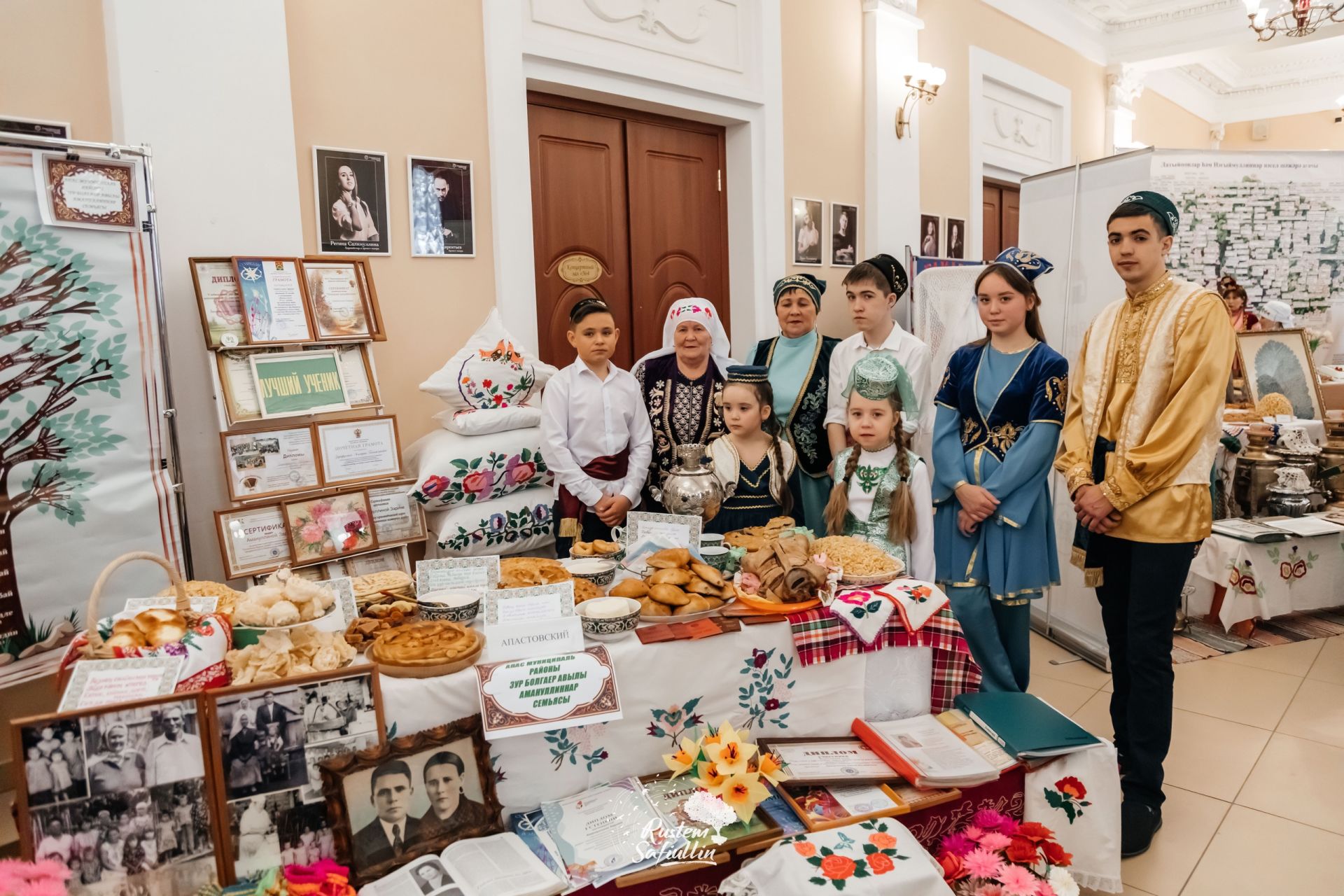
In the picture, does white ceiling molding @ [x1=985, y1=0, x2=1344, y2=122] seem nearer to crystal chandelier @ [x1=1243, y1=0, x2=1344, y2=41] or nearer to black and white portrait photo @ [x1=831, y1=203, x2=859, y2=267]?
crystal chandelier @ [x1=1243, y1=0, x2=1344, y2=41]

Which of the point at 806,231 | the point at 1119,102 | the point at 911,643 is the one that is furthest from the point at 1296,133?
the point at 911,643

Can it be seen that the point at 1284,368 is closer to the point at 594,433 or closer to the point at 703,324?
the point at 703,324

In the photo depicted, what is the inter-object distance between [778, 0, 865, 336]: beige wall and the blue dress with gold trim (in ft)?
8.03

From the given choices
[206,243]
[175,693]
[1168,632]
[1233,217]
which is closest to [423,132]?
[206,243]

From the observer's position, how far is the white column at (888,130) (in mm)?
5320

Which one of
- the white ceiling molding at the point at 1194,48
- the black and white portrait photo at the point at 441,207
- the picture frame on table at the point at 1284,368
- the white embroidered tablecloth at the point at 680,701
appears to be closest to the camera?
the white embroidered tablecloth at the point at 680,701

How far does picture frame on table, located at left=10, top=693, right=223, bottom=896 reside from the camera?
1.30 m

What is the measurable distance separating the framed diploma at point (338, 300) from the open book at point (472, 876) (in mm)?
1921

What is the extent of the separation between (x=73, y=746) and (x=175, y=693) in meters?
0.15

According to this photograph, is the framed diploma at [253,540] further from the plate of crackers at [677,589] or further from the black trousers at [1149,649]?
the black trousers at [1149,649]

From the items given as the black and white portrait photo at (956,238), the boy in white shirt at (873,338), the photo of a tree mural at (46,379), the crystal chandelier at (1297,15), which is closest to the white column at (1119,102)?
the crystal chandelier at (1297,15)

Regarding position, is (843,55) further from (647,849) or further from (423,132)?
(647,849)

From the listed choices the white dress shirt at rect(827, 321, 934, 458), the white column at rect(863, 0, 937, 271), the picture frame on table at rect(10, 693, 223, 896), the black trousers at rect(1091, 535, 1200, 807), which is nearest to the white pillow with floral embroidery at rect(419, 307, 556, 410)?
the white dress shirt at rect(827, 321, 934, 458)

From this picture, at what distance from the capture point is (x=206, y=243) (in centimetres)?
281
